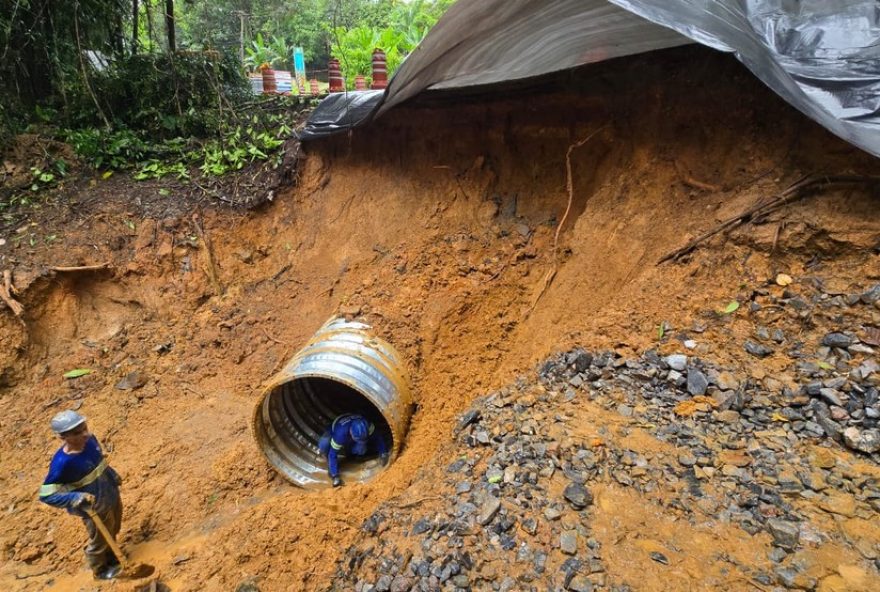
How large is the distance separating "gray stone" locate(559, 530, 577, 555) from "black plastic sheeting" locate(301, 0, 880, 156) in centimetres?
280

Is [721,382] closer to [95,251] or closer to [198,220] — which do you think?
[198,220]

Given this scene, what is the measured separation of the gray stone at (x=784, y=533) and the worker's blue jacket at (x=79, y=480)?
3.93m

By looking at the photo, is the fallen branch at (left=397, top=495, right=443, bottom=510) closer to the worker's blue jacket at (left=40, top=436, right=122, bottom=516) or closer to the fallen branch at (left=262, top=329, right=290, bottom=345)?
the worker's blue jacket at (left=40, top=436, right=122, bottom=516)

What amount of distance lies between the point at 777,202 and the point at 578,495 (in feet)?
8.37

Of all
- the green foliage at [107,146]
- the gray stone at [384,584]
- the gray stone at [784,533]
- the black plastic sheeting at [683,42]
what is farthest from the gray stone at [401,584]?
the green foliage at [107,146]

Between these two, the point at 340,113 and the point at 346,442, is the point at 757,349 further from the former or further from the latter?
the point at 340,113

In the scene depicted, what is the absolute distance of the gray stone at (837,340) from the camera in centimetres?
275

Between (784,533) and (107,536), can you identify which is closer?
(784,533)

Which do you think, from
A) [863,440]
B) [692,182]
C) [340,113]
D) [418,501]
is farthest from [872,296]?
[340,113]

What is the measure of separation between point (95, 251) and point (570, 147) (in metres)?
5.53

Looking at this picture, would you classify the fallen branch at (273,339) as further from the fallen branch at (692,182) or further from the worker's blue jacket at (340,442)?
the fallen branch at (692,182)

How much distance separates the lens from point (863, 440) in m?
2.34

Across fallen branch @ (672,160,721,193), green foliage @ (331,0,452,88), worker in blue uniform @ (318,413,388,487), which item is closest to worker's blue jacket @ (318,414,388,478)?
worker in blue uniform @ (318,413,388,487)

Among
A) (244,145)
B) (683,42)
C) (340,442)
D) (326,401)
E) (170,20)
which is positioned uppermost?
(170,20)
